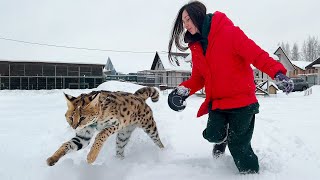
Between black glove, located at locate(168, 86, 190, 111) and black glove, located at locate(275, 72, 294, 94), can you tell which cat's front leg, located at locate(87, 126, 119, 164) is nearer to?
black glove, located at locate(168, 86, 190, 111)

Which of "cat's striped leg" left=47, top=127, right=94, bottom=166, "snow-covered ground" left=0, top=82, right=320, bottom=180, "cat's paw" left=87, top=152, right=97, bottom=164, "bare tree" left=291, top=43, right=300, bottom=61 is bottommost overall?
"snow-covered ground" left=0, top=82, right=320, bottom=180

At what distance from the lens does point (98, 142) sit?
3824 mm

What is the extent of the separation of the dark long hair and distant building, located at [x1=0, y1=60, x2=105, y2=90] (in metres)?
26.1

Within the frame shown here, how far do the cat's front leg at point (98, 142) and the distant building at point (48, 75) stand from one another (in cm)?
2591

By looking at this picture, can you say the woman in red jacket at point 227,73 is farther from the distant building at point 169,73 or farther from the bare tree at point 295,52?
the bare tree at point 295,52

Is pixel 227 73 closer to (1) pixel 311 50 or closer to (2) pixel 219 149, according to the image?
(2) pixel 219 149

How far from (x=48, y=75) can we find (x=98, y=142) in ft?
88.5

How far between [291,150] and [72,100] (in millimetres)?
3155

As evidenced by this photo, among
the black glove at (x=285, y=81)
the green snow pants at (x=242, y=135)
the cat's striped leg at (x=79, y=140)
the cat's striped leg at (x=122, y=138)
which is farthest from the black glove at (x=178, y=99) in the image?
the black glove at (x=285, y=81)

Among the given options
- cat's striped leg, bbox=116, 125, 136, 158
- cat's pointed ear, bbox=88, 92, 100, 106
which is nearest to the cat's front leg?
cat's pointed ear, bbox=88, 92, 100, 106

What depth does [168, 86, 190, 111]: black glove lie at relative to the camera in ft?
13.8

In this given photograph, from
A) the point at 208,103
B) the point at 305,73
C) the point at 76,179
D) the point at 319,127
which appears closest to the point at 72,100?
the point at 76,179

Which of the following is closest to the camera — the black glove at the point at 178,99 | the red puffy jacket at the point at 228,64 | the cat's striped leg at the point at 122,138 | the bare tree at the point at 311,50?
the red puffy jacket at the point at 228,64

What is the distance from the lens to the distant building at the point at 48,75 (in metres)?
27.9
